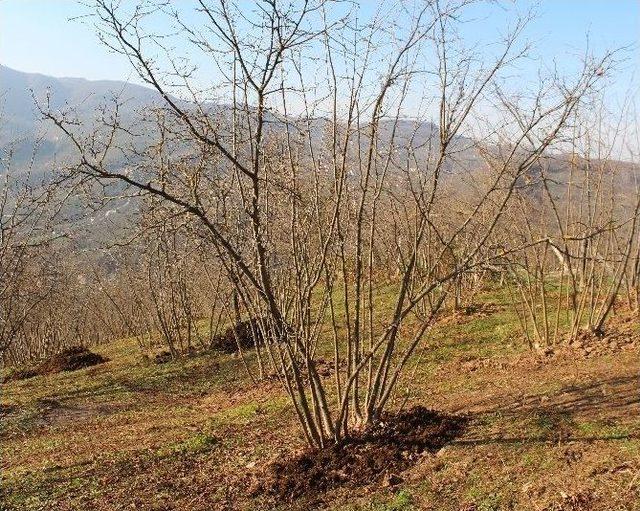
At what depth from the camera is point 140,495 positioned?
5.29 meters

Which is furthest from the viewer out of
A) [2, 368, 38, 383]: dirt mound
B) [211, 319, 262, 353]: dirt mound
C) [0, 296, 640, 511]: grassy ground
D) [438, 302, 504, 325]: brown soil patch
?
[2, 368, 38, 383]: dirt mound

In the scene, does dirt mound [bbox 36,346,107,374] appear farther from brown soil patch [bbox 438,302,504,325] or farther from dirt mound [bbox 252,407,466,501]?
dirt mound [bbox 252,407,466,501]

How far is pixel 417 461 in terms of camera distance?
4.70 metres

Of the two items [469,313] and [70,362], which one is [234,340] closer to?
[70,362]

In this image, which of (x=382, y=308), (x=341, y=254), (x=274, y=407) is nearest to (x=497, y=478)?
(x=341, y=254)

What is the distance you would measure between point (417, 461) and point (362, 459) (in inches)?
19.3

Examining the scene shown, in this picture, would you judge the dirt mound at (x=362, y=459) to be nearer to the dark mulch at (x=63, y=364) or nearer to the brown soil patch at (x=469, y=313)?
the brown soil patch at (x=469, y=313)

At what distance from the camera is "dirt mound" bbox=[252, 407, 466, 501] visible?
4633 millimetres

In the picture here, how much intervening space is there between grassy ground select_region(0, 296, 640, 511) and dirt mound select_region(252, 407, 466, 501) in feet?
0.37

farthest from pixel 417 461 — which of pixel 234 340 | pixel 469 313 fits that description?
pixel 234 340

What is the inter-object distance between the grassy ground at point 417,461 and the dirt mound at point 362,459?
0.37 feet

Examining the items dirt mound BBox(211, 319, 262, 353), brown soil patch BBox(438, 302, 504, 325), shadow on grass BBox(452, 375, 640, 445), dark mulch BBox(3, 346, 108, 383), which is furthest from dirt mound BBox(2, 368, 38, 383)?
shadow on grass BBox(452, 375, 640, 445)

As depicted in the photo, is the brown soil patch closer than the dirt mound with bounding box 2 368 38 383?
Yes

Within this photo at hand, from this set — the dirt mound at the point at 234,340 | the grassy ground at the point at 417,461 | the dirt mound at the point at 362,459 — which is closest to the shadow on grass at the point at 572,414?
the grassy ground at the point at 417,461
